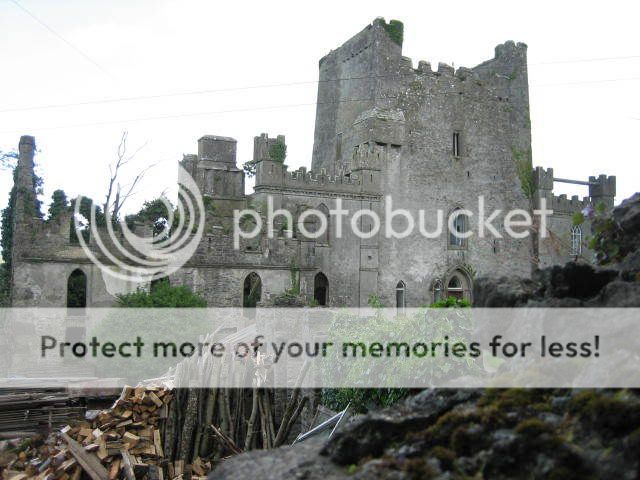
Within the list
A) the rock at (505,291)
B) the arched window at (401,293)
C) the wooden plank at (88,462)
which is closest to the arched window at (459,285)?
the arched window at (401,293)

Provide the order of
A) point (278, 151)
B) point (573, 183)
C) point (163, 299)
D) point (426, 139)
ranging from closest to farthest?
point (163, 299)
point (278, 151)
point (426, 139)
point (573, 183)

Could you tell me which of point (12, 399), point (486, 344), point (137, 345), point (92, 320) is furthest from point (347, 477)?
point (92, 320)

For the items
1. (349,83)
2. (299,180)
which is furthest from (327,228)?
(349,83)

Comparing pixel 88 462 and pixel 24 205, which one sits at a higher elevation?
pixel 24 205

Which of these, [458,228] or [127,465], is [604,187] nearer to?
[458,228]

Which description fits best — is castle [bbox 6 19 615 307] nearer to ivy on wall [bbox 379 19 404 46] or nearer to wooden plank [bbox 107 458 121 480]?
ivy on wall [bbox 379 19 404 46]

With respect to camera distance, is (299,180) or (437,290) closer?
(299,180)

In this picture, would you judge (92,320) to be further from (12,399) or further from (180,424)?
(180,424)

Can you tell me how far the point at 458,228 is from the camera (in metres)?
35.1

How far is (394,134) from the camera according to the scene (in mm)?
33250

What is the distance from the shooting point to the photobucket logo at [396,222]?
1022 inches

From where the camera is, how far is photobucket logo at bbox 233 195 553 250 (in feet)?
85.2

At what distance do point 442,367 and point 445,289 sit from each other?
25999mm

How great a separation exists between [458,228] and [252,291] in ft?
46.2
